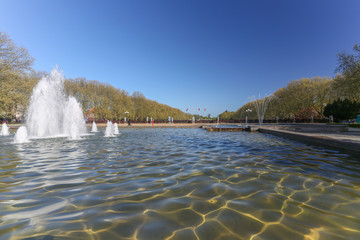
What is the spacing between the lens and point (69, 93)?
42281 mm

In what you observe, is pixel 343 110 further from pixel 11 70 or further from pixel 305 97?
pixel 11 70

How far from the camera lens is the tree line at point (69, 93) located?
23.5 metres

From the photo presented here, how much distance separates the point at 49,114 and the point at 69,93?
29546 millimetres

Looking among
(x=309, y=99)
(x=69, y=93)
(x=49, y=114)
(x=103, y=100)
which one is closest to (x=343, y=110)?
(x=309, y=99)

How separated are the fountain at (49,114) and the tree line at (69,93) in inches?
380

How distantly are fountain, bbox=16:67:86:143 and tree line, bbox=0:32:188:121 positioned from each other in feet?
31.6

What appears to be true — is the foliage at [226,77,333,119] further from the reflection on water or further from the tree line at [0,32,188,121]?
the reflection on water

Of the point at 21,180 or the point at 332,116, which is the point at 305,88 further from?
the point at 21,180

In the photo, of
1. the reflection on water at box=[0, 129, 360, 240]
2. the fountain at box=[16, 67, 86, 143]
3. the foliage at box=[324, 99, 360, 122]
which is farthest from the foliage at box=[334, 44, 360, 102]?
the fountain at box=[16, 67, 86, 143]

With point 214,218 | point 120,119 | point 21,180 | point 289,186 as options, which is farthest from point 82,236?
point 120,119

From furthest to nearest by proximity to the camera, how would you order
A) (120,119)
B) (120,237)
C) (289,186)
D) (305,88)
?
(120,119)
(305,88)
(289,186)
(120,237)

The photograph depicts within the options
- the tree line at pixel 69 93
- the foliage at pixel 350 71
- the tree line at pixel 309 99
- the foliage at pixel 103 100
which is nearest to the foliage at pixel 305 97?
the tree line at pixel 309 99

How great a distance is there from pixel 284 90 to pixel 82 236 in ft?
198

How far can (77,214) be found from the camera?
109 inches
